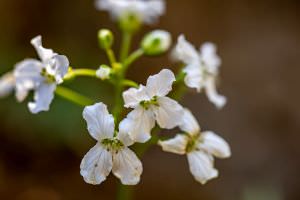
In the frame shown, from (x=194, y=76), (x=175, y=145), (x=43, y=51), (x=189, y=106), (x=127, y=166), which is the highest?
(x=189, y=106)

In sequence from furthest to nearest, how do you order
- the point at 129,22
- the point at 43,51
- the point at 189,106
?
the point at 189,106 < the point at 129,22 < the point at 43,51

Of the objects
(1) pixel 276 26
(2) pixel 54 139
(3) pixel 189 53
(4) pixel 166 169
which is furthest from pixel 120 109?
(1) pixel 276 26

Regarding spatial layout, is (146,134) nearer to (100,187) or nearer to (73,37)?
(100,187)

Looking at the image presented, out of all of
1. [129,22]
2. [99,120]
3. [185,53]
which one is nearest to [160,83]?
[99,120]

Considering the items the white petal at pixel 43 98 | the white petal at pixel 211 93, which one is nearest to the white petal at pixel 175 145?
the white petal at pixel 211 93

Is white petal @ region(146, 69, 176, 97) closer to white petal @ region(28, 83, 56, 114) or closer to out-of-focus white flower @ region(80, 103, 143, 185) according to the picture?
out-of-focus white flower @ region(80, 103, 143, 185)

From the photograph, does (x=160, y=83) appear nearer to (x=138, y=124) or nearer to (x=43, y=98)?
(x=138, y=124)

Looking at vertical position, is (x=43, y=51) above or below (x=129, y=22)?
below
